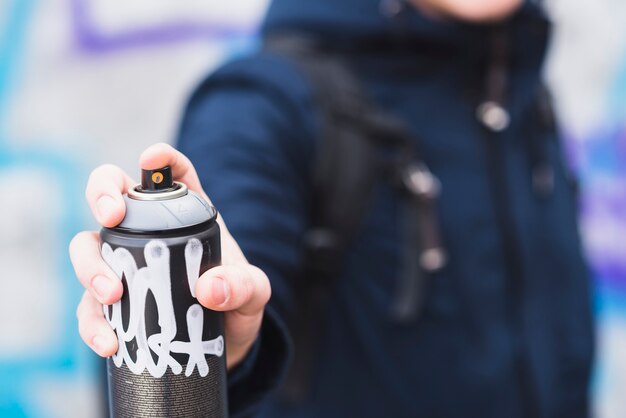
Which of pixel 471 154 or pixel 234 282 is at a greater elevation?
pixel 234 282

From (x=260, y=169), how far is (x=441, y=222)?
41cm

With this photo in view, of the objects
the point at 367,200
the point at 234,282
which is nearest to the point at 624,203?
the point at 367,200

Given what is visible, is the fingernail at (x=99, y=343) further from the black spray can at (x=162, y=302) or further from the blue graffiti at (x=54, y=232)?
the blue graffiti at (x=54, y=232)

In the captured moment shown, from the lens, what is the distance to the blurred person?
1.31 meters

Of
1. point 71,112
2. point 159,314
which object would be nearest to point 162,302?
point 159,314

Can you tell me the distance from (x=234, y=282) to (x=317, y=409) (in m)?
0.74

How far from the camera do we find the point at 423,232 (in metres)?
1.32

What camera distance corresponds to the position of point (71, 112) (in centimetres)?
235

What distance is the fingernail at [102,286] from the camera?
70 cm

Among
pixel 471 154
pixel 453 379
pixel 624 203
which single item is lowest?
pixel 624 203

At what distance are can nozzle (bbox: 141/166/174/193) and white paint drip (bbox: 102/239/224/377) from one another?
2.4 inches

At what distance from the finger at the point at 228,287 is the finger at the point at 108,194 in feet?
0.33

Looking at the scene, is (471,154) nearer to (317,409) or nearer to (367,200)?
(367,200)

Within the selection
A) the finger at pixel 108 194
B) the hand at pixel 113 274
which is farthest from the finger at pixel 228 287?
the finger at pixel 108 194
